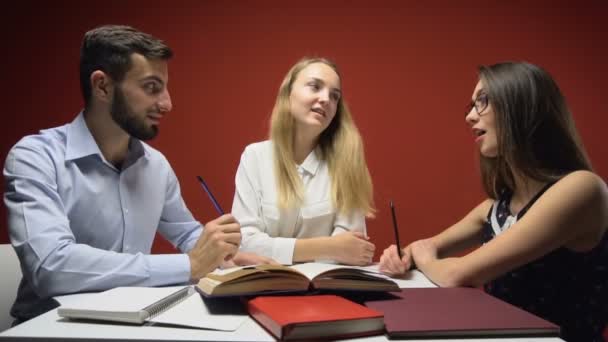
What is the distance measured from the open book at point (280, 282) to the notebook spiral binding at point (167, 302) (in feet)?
0.14

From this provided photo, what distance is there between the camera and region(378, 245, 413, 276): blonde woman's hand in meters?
1.38

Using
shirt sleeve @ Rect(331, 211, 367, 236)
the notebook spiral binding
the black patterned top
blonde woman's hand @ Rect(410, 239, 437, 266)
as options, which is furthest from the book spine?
shirt sleeve @ Rect(331, 211, 367, 236)

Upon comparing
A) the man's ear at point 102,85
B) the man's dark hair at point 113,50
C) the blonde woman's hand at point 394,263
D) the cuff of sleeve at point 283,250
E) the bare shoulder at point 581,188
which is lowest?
the cuff of sleeve at point 283,250

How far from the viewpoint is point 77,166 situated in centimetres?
142

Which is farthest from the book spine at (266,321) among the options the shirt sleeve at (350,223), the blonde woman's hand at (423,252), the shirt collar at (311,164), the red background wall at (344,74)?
the red background wall at (344,74)

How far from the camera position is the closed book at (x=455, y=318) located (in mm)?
794

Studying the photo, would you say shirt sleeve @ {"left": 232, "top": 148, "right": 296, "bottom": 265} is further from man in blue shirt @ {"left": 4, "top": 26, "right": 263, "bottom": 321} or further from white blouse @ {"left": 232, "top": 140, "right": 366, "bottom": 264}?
man in blue shirt @ {"left": 4, "top": 26, "right": 263, "bottom": 321}

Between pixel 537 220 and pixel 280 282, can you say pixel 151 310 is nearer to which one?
pixel 280 282

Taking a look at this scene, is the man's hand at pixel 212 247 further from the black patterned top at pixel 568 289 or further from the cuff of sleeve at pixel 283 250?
the black patterned top at pixel 568 289

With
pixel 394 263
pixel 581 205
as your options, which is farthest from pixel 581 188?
pixel 394 263

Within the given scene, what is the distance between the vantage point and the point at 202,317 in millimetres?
876

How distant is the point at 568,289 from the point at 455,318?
0.54m

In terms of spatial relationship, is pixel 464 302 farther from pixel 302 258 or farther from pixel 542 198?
pixel 302 258

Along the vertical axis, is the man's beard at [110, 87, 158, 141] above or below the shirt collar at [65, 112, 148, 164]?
above
